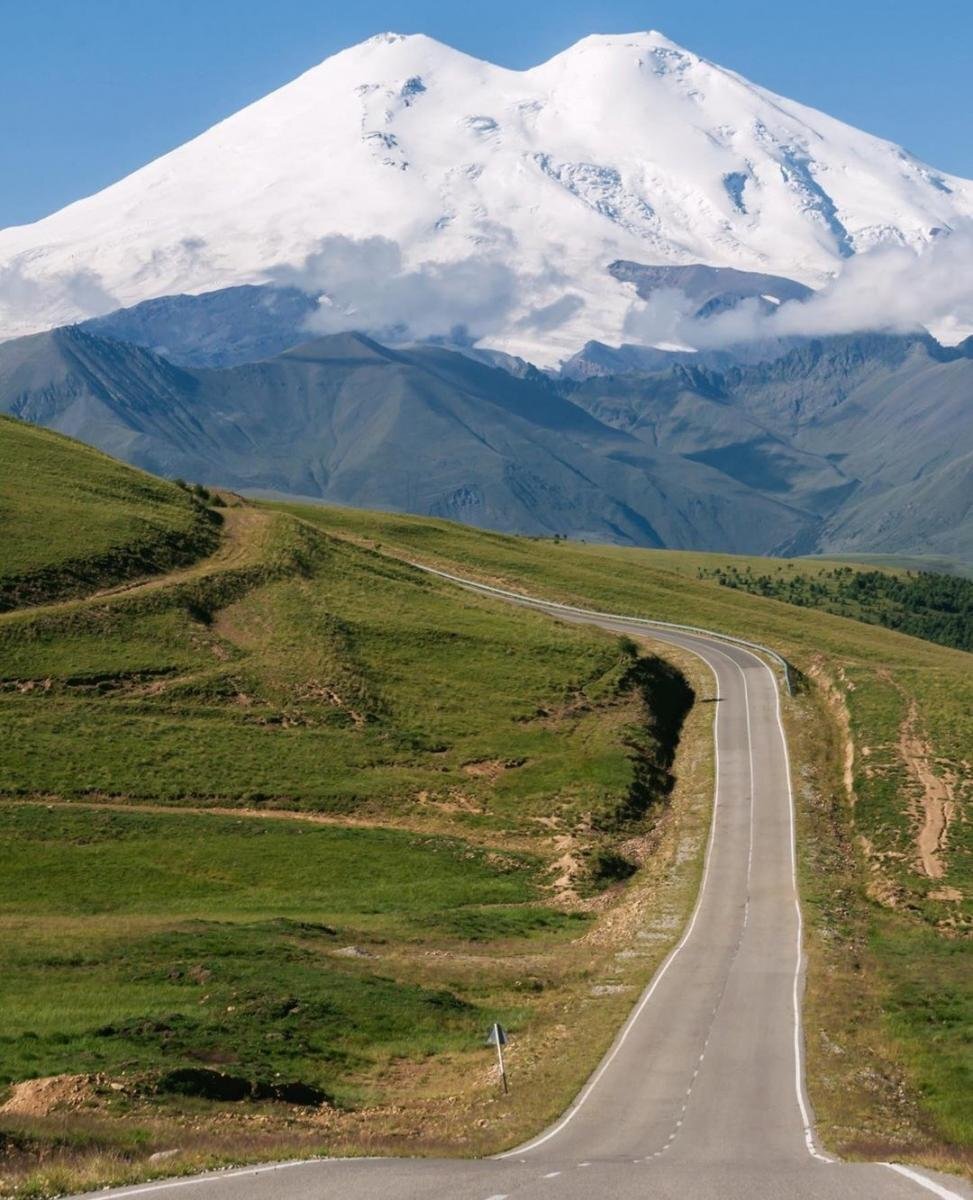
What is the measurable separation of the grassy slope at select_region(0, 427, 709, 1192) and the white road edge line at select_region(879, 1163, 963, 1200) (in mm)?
8660

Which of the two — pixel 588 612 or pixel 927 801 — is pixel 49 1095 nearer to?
pixel 927 801

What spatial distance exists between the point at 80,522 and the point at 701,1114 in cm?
7569

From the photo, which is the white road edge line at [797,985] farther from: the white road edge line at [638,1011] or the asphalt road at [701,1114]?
the white road edge line at [638,1011]

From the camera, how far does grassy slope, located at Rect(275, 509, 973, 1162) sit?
3644cm

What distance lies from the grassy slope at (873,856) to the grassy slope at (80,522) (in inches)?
931

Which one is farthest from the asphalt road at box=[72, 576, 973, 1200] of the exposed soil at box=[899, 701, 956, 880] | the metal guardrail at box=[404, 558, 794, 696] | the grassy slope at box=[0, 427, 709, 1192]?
the metal guardrail at box=[404, 558, 794, 696]

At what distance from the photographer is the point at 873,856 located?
209ft

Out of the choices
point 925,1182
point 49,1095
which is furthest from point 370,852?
point 925,1182

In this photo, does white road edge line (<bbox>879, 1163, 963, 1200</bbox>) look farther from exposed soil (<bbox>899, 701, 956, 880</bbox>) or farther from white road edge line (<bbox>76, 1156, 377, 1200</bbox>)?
exposed soil (<bbox>899, 701, 956, 880</bbox>)

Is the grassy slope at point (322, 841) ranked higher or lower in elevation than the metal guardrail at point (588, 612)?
lower

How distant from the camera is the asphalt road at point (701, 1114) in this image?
24.8m

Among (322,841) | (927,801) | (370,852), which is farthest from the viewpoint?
(927,801)

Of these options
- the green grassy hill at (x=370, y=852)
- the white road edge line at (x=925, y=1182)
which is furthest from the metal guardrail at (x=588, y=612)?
the white road edge line at (x=925, y=1182)

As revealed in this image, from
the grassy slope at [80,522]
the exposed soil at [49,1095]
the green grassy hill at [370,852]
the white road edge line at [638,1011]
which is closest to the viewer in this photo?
the exposed soil at [49,1095]
